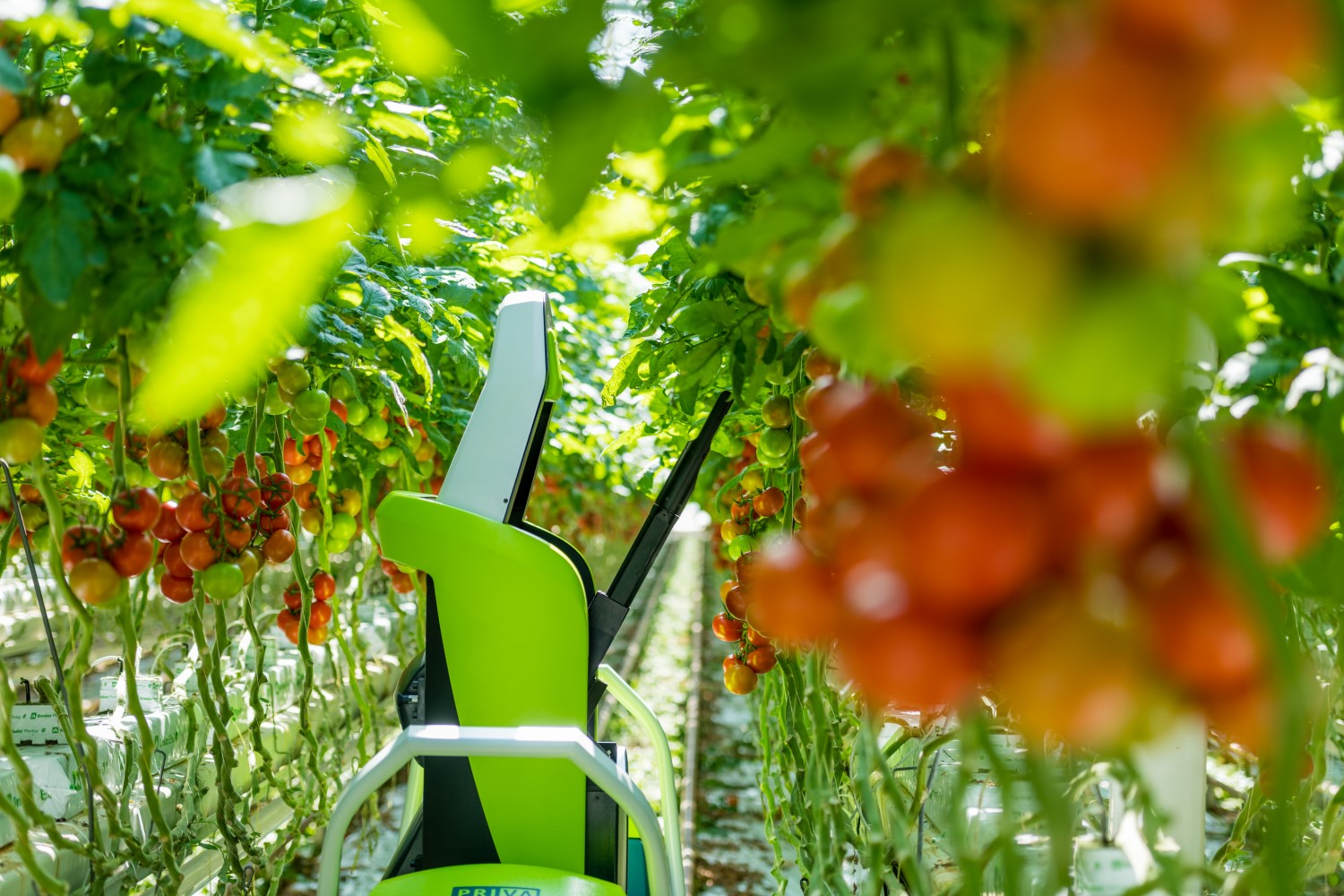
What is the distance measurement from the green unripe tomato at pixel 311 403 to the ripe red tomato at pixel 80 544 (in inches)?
20.1

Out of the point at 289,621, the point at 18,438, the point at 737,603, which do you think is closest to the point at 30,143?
the point at 18,438

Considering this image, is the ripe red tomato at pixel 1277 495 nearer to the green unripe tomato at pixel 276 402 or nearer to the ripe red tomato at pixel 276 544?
the ripe red tomato at pixel 276 544

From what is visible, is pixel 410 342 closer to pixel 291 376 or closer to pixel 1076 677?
pixel 291 376

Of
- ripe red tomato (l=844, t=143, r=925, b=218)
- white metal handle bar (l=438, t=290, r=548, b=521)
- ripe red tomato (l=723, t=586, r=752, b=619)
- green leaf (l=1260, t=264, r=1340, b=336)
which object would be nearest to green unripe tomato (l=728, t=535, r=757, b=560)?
ripe red tomato (l=723, t=586, r=752, b=619)

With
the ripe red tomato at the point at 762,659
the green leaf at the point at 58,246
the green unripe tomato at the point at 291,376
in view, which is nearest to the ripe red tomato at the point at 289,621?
the green unripe tomato at the point at 291,376

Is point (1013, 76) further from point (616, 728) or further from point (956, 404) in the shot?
point (616, 728)

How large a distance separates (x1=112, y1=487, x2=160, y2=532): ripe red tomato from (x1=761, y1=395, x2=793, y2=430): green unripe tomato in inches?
28.8

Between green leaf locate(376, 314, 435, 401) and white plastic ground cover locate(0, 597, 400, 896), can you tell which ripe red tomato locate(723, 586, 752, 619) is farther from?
white plastic ground cover locate(0, 597, 400, 896)

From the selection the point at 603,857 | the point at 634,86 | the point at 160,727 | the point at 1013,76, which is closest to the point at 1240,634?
the point at 1013,76

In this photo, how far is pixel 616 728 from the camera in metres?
5.44

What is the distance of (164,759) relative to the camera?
8.86 feet

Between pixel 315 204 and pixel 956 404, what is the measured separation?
243 mm

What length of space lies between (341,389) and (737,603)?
0.79 m

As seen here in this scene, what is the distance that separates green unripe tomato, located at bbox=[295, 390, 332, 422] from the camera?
147 cm
